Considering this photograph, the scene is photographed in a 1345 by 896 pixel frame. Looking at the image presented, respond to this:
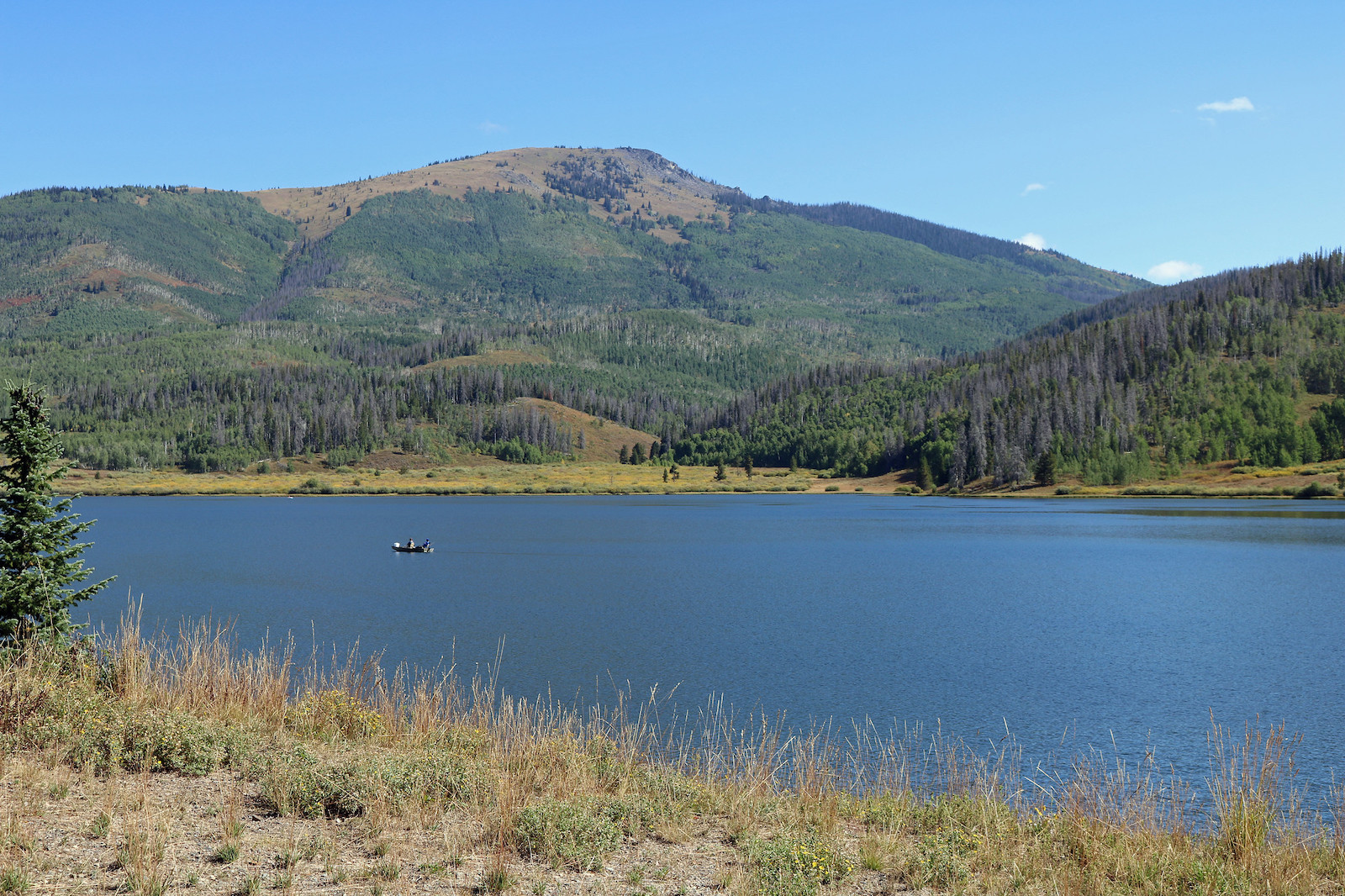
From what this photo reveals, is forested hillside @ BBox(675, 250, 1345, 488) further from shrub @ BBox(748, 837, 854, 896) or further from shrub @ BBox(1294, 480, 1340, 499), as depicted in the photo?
shrub @ BBox(748, 837, 854, 896)

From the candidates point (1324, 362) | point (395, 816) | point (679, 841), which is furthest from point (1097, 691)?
point (1324, 362)

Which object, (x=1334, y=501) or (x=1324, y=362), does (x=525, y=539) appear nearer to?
(x=1334, y=501)

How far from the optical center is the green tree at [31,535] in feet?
60.0

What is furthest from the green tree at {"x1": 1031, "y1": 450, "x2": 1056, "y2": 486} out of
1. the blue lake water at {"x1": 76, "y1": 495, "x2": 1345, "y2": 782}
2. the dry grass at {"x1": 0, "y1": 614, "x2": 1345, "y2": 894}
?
Result: the dry grass at {"x1": 0, "y1": 614, "x2": 1345, "y2": 894}

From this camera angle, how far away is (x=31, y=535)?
18.6 m

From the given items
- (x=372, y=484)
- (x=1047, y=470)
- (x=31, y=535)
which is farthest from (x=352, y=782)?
(x=372, y=484)

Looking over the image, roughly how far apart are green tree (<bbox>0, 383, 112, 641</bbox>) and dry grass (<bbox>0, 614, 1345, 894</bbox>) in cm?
151

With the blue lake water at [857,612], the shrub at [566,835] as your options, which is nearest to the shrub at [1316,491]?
the blue lake water at [857,612]

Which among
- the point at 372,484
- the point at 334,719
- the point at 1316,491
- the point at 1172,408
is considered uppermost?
the point at 1172,408

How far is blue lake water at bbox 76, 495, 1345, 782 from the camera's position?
88.5 feet

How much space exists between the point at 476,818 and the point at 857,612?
1330 inches

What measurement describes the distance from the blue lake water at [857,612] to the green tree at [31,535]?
1191 cm

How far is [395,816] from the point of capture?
488 inches

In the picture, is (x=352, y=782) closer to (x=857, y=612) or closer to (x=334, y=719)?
(x=334, y=719)
